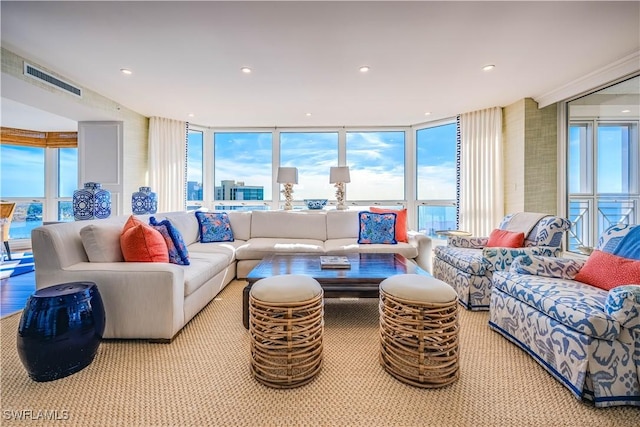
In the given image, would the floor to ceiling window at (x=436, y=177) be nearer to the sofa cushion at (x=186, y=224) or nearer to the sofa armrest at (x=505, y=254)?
the sofa armrest at (x=505, y=254)

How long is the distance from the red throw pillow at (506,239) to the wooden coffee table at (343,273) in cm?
100

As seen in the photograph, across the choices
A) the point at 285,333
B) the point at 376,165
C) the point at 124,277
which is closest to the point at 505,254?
the point at 285,333

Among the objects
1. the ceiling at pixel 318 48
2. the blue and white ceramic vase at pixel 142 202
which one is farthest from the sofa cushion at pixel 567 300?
the blue and white ceramic vase at pixel 142 202

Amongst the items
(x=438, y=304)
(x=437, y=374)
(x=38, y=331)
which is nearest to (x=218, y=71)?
(x=38, y=331)

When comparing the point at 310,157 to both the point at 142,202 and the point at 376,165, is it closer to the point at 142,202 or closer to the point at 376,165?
the point at 376,165

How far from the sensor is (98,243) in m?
2.09

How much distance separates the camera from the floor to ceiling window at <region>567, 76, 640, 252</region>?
337 cm

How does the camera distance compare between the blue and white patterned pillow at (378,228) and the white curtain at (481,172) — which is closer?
the blue and white patterned pillow at (378,228)

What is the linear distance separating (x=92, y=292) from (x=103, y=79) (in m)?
3.09

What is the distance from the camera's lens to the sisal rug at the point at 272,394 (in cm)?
128

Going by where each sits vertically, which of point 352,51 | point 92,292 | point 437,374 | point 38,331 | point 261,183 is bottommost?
point 437,374

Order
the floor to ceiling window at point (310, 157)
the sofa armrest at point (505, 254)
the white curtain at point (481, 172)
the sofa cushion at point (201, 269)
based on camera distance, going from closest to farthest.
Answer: the sofa cushion at point (201, 269) < the sofa armrest at point (505, 254) < the white curtain at point (481, 172) < the floor to ceiling window at point (310, 157)

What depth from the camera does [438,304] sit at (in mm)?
1469

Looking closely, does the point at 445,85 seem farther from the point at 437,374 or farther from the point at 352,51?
the point at 437,374
